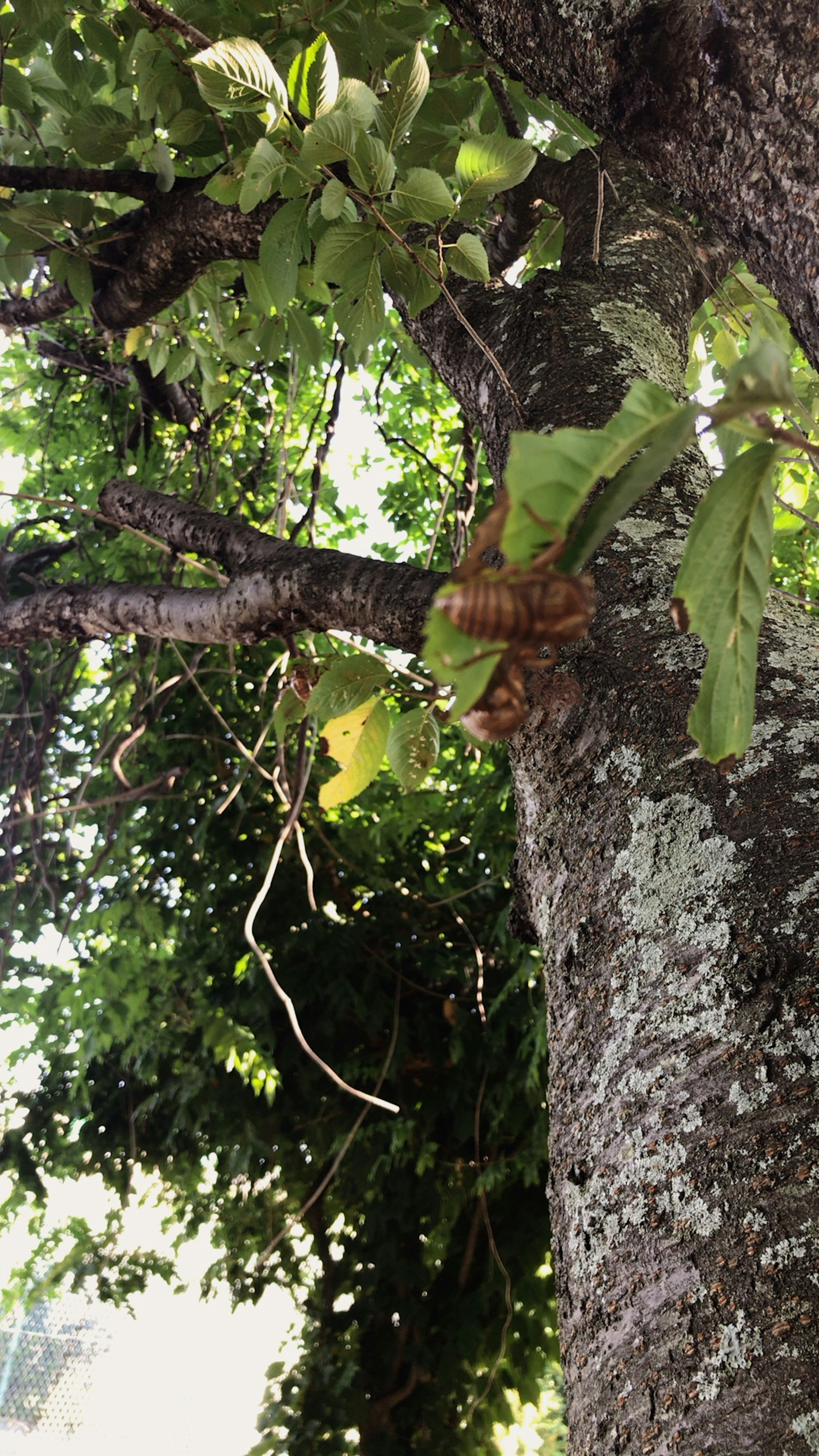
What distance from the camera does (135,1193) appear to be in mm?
2461

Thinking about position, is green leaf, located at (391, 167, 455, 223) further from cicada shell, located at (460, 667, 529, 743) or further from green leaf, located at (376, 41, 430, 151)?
cicada shell, located at (460, 667, 529, 743)

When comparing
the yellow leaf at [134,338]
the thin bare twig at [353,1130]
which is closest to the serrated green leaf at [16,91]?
the yellow leaf at [134,338]

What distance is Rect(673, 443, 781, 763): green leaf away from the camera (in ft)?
1.09

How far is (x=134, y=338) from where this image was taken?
5.69 feet

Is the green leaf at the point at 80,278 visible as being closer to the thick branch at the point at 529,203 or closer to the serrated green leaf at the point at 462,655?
the thick branch at the point at 529,203

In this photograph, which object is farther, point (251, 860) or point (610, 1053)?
point (251, 860)

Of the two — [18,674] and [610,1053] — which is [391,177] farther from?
[18,674]

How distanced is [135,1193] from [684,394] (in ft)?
7.79

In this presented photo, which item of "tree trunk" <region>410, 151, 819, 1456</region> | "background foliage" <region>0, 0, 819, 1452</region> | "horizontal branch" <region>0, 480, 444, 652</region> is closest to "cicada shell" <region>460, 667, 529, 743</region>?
"tree trunk" <region>410, 151, 819, 1456</region>

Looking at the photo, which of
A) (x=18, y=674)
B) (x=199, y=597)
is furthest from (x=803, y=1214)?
(x=18, y=674)

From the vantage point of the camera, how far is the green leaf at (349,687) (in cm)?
80

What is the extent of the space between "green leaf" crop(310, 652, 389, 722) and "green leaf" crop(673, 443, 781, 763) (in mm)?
441

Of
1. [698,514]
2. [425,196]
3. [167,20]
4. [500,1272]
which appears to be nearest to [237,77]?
[425,196]

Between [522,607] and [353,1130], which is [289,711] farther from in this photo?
[353,1130]
